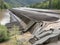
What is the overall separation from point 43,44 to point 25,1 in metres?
57.2

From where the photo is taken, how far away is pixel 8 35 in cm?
770

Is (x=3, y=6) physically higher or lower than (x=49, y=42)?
lower

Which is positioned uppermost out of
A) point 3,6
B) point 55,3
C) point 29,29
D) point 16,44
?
point 16,44

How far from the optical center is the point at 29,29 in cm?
898

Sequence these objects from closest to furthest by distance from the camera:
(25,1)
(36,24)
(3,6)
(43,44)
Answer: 1. (43,44)
2. (36,24)
3. (3,6)
4. (25,1)

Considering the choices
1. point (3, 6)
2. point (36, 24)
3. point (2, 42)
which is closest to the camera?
point (2, 42)

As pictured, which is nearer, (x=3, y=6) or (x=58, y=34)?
(x=58, y=34)

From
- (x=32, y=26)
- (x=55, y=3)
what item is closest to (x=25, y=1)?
(x=55, y=3)

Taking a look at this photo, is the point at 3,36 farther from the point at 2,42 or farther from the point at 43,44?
the point at 43,44

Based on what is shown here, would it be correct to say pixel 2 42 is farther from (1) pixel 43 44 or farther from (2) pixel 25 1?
(2) pixel 25 1

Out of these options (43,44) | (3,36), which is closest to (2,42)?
(3,36)

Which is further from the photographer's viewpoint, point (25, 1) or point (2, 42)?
point (25, 1)

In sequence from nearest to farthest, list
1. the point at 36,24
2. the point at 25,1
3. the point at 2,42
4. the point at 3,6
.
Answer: the point at 2,42 → the point at 36,24 → the point at 3,6 → the point at 25,1

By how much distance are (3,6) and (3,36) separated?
2952 cm
